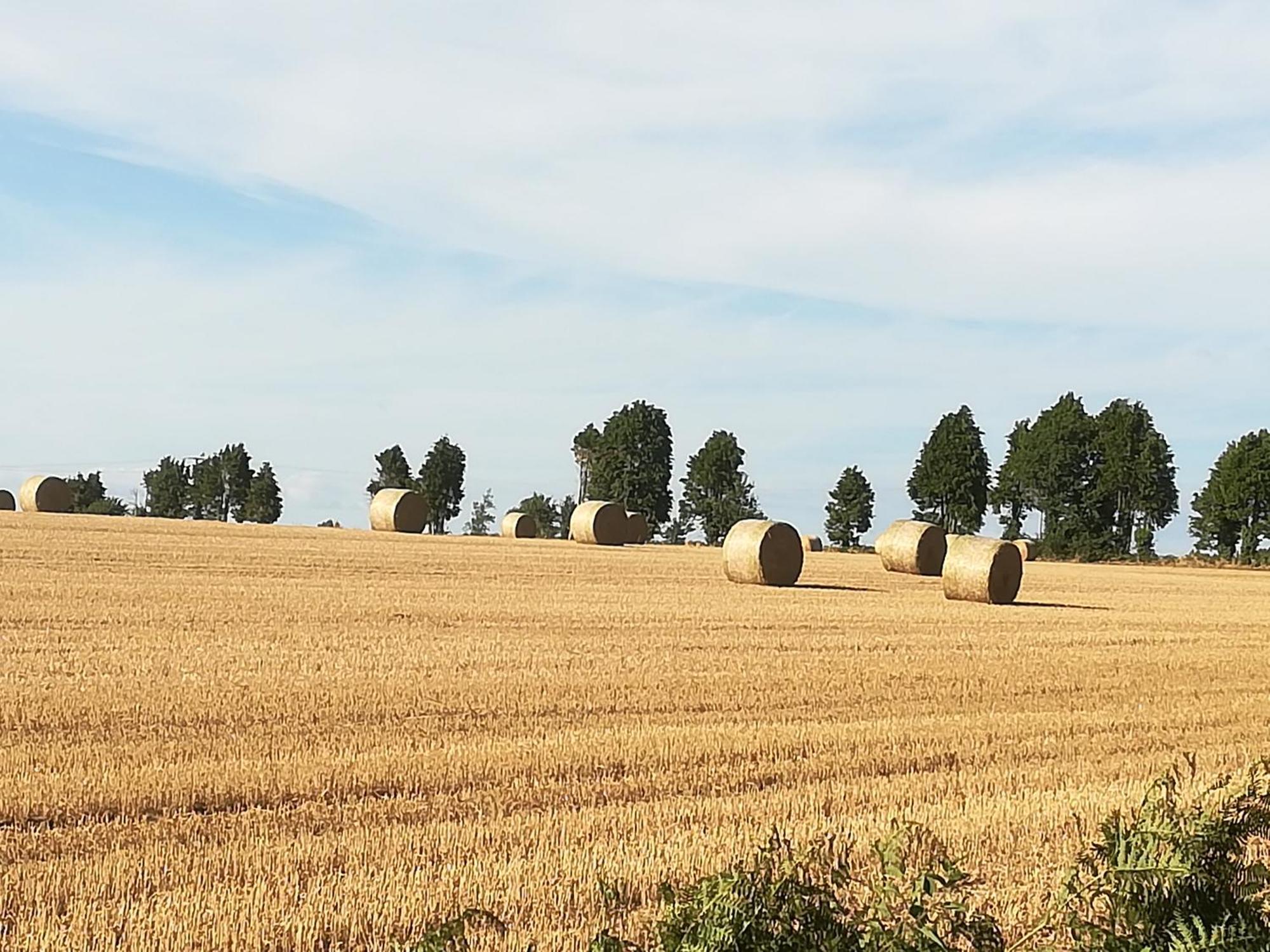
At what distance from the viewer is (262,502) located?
98125 mm

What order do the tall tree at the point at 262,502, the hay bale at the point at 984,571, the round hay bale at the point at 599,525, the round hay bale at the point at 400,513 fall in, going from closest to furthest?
the hay bale at the point at 984,571 → the round hay bale at the point at 599,525 → the round hay bale at the point at 400,513 → the tall tree at the point at 262,502

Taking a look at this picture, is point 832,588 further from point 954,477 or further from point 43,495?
point 954,477

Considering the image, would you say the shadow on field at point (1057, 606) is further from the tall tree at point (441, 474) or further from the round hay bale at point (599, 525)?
the tall tree at point (441, 474)

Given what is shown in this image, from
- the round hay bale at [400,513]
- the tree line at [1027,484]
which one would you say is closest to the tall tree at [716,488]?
the tree line at [1027,484]

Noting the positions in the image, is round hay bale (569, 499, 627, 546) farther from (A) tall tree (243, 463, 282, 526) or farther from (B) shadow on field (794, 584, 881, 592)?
(A) tall tree (243, 463, 282, 526)

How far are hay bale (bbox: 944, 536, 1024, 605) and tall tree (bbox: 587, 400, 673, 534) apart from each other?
54.3 m

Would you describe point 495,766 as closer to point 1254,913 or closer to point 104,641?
point 1254,913

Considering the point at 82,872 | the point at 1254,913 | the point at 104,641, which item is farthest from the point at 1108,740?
the point at 104,641

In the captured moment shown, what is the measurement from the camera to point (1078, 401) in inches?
3297

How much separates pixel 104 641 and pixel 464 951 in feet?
36.8

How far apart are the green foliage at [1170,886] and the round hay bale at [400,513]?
4158 centimetres

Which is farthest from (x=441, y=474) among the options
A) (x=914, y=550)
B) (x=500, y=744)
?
(x=500, y=744)

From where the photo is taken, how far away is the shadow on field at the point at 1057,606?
2633cm

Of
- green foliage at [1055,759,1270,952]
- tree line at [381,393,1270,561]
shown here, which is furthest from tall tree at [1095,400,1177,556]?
green foliage at [1055,759,1270,952]
